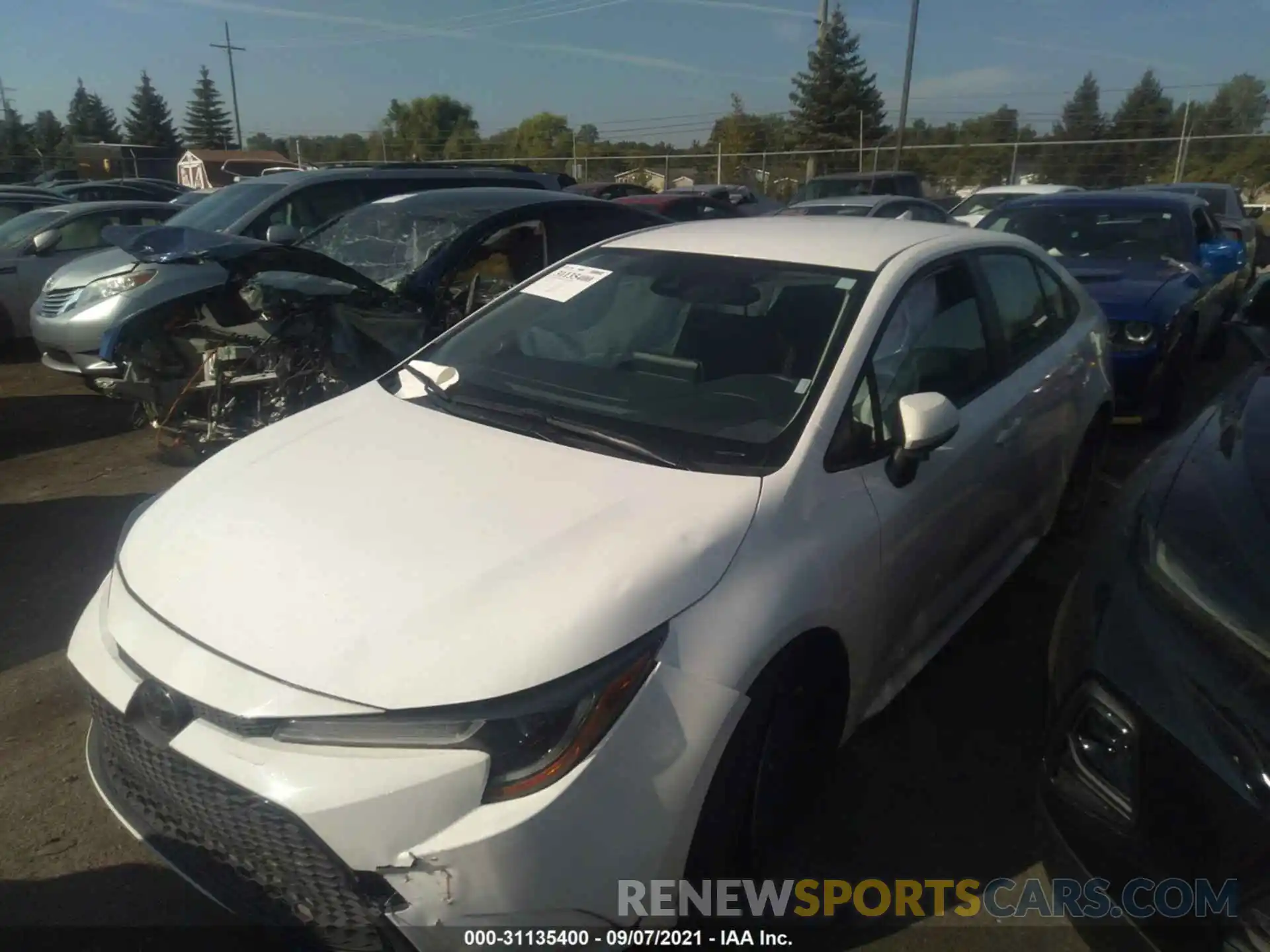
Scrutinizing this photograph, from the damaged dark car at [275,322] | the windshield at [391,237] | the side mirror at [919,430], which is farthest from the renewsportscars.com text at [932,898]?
the windshield at [391,237]

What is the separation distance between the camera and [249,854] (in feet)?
6.23

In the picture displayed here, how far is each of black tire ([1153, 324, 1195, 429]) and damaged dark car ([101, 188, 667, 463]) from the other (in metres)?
4.01

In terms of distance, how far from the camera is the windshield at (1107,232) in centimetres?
727

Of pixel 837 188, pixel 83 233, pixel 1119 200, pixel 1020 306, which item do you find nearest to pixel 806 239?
pixel 1020 306

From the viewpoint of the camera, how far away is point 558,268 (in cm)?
359

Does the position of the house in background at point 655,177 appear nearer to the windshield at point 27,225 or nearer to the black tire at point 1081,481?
the windshield at point 27,225

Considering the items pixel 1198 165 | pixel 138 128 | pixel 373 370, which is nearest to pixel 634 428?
pixel 373 370

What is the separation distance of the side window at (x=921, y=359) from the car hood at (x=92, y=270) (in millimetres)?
6464

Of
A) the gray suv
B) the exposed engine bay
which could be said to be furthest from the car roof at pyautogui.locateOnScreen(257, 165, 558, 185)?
the exposed engine bay

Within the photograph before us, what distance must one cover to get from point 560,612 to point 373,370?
153 inches

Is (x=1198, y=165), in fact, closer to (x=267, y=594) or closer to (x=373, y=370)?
(x=373, y=370)

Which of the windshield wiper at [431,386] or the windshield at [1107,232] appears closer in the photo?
the windshield wiper at [431,386]

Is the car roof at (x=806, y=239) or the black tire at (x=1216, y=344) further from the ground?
the car roof at (x=806, y=239)

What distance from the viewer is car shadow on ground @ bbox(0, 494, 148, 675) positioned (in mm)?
3762
